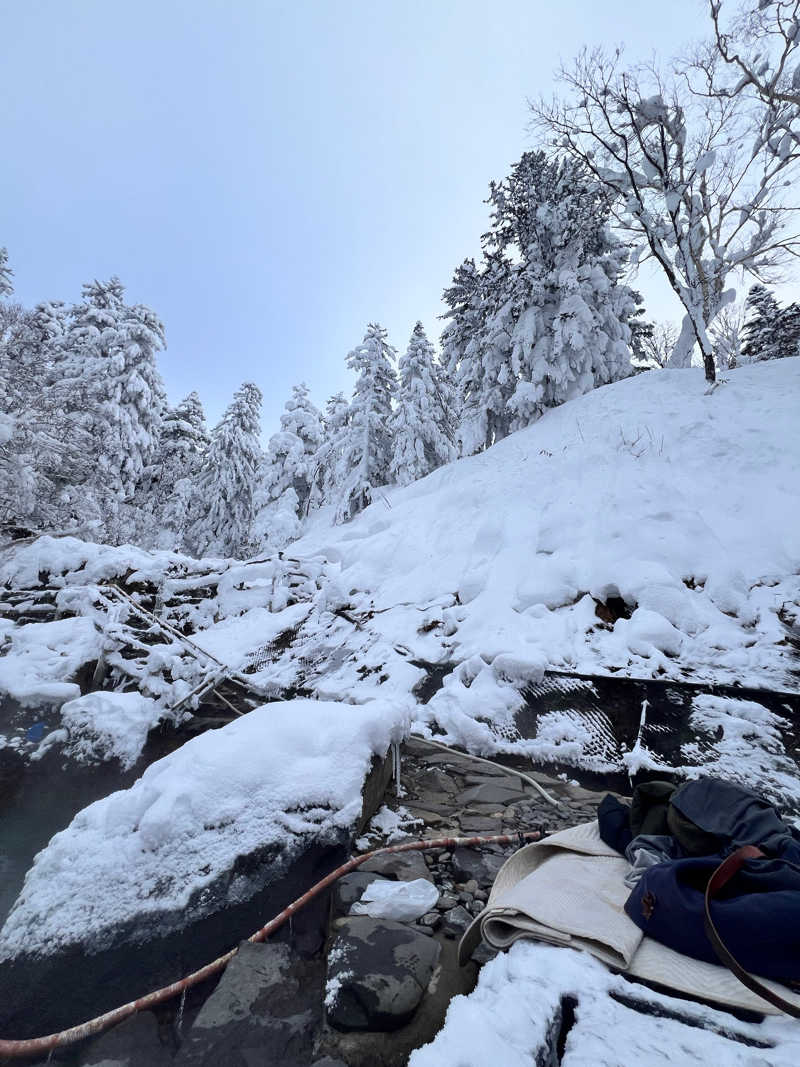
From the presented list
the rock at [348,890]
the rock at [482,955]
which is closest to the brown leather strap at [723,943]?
the rock at [482,955]

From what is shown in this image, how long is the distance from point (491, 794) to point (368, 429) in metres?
19.2

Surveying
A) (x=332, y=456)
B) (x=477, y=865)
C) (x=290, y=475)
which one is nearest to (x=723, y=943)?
(x=477, y=865)

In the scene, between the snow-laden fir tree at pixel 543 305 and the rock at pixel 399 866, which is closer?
the rock at pixel 399 866

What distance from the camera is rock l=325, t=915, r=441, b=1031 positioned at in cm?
197

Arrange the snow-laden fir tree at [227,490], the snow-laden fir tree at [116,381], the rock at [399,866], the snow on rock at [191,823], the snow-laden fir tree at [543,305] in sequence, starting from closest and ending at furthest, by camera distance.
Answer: the snow on rock at [191,823] → the rock at [399,866] → the snow-laden fir tree at [543,305] → the snow-laden fir tree at [116,381] → the snow-laden fir tree at [227,490]

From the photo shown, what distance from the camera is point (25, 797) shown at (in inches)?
190

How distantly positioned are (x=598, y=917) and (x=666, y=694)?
3309 mm

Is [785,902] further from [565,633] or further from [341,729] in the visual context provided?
[565,633]

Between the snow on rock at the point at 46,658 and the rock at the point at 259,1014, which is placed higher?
the snow on rock at the point at 46,658

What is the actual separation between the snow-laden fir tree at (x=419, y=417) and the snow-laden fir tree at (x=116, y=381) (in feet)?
40.3

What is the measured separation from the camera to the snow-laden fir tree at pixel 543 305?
46.2ft

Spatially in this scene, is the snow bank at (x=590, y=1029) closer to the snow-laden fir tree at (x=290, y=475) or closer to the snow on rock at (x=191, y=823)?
the snow on rock at (x=191, y=823)

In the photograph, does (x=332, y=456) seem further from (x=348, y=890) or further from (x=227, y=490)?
(x=348, y=890)

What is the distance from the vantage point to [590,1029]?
1391 millimetres
